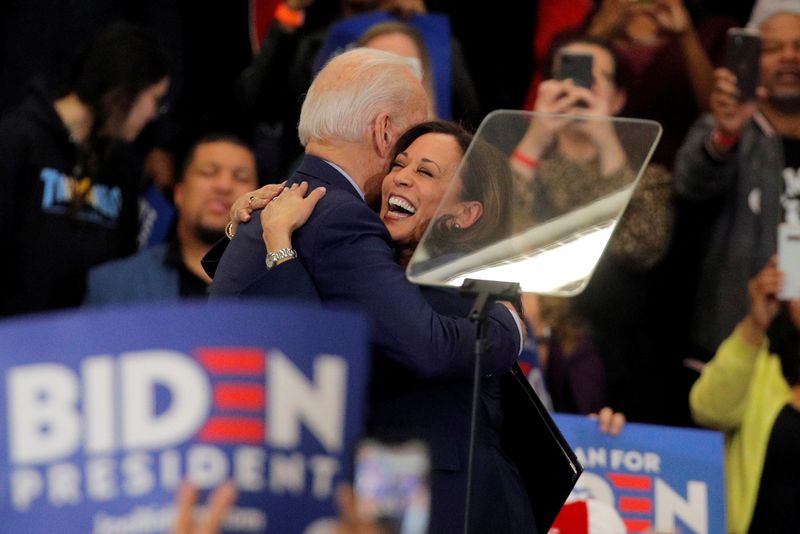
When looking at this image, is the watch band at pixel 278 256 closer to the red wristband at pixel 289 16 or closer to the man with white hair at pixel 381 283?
the man with white hair at pixel 381 283

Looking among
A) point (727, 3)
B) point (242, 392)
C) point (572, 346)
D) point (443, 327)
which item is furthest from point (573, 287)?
point (727, 3)

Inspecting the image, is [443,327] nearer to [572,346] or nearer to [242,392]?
[242,392]

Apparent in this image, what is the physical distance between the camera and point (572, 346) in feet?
15.1

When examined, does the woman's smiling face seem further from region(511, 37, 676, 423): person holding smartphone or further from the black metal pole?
region(511, 37, 676, 423): person holding smartphone

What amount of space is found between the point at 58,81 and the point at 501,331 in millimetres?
2960

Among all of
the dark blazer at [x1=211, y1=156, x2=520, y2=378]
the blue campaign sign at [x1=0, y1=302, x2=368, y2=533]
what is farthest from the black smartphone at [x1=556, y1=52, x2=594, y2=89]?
the blue campaign sign at [x1=0, y1=302, x2=368, y2=533]

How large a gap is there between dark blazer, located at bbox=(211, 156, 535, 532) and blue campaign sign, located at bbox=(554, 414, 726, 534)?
38.0 inches

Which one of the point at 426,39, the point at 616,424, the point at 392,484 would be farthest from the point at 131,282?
the point at 392,484

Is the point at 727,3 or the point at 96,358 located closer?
the point at 96,358

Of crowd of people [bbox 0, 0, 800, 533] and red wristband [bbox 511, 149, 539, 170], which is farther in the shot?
crowd of people [bbox 0, 0, 800, 533]

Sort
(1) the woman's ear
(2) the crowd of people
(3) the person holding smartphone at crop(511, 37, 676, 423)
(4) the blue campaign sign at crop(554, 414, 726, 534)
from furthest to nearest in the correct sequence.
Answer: (3) the person holding smartphone at crop(511, 37, 676, 423), (2) the crowd of people, (4) the blue campaign sign at crop(554, 414, 726, 534), (1) the woman's ear

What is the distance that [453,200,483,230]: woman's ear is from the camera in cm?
256

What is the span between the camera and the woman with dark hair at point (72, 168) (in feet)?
15.1

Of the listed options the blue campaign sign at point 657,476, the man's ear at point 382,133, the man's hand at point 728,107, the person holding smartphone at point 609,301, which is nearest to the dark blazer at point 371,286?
the man's ear at point 382,133
